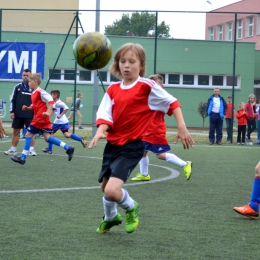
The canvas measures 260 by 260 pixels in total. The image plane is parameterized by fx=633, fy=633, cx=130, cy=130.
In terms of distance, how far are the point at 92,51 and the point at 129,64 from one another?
1.11m

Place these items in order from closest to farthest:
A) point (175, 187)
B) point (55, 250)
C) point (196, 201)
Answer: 1. point (55, 250)
2. point (196, 201)
3. point (175, 187)

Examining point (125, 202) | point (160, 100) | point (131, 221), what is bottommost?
point (131, 221)

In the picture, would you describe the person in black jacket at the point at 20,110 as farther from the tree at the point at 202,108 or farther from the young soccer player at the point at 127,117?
the tree at the point at 202,108

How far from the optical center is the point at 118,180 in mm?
5469

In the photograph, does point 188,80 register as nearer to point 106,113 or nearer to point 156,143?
point 156,143

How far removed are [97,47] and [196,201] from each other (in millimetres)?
2383

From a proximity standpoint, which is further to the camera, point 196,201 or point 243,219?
point 196,201

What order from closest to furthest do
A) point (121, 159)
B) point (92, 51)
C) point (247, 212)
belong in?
point (121, 159), point (247, 212), point (92, 51)

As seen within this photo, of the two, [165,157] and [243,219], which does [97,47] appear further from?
[165,157]

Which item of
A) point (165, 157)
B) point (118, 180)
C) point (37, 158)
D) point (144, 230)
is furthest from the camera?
point (37, 158)

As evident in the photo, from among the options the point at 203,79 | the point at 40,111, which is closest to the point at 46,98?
the point at 40,111

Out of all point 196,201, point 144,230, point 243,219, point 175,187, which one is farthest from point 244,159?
point 144,230

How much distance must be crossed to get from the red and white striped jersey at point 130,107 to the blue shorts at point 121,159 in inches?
2.2

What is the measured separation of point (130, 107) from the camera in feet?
18.6
